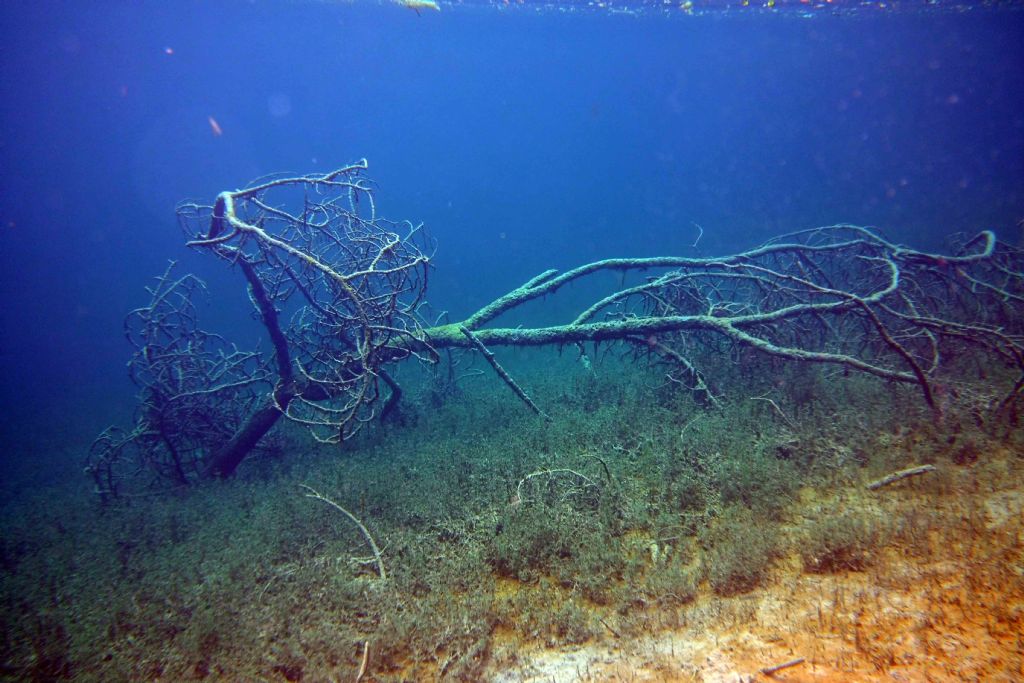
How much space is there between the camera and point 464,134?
121 metres

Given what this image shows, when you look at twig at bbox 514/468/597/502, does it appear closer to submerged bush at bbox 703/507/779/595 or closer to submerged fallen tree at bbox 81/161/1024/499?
submerged bush at bbox 703/507/779/595

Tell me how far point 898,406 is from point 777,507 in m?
2.91

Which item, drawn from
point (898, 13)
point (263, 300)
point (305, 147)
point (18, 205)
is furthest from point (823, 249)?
point (305, 147)

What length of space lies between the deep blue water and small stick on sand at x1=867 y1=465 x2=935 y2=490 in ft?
41.8

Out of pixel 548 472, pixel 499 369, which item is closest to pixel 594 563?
pixel 548 472

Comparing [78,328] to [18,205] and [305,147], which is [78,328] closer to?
[18,205]

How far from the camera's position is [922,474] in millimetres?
4141

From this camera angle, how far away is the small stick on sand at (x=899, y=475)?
4023 mm

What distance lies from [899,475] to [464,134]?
13286 centimetres

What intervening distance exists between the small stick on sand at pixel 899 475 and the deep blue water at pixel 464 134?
41.8 feet

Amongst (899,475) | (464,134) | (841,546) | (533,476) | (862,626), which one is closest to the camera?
(862,626)

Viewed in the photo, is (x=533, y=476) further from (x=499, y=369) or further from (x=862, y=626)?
(x=862, y=626)

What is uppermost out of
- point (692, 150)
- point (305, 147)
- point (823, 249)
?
point (692, 150)

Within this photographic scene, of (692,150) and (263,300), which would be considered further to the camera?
(692,150)
